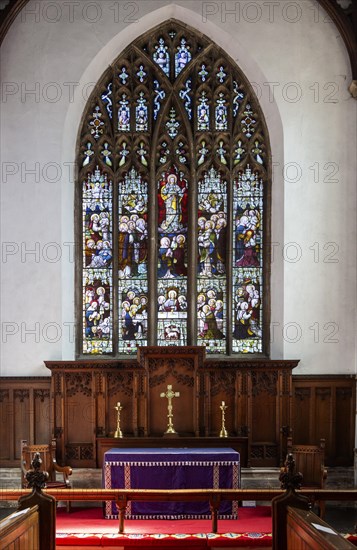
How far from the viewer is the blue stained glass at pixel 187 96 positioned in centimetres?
1030

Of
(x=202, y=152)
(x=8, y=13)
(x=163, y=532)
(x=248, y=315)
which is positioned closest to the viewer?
(x=163, y=532)

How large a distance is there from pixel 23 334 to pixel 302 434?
12.3 feet

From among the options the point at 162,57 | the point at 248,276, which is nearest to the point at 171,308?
the point at 248,276

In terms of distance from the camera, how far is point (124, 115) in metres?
10.3

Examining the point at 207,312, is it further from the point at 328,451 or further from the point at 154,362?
the point at 328,451

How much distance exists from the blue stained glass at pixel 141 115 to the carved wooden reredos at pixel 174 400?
2.98m

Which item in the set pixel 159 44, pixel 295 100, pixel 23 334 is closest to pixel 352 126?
pixel 295 100

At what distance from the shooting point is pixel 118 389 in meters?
9.70

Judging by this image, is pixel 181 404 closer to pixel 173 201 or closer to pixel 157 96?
pixel 173 201

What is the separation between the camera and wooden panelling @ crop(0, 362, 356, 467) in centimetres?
959

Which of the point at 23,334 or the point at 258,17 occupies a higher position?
the point at 258,17

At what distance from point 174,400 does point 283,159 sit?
3384mm

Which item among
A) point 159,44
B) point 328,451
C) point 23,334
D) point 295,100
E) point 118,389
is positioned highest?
point 159,44

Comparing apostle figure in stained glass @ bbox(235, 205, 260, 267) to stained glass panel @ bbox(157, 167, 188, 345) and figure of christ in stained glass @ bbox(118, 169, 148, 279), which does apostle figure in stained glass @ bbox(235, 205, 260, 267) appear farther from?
figure of christ in stained glass @ bbox(118, 169, 148, 279)
